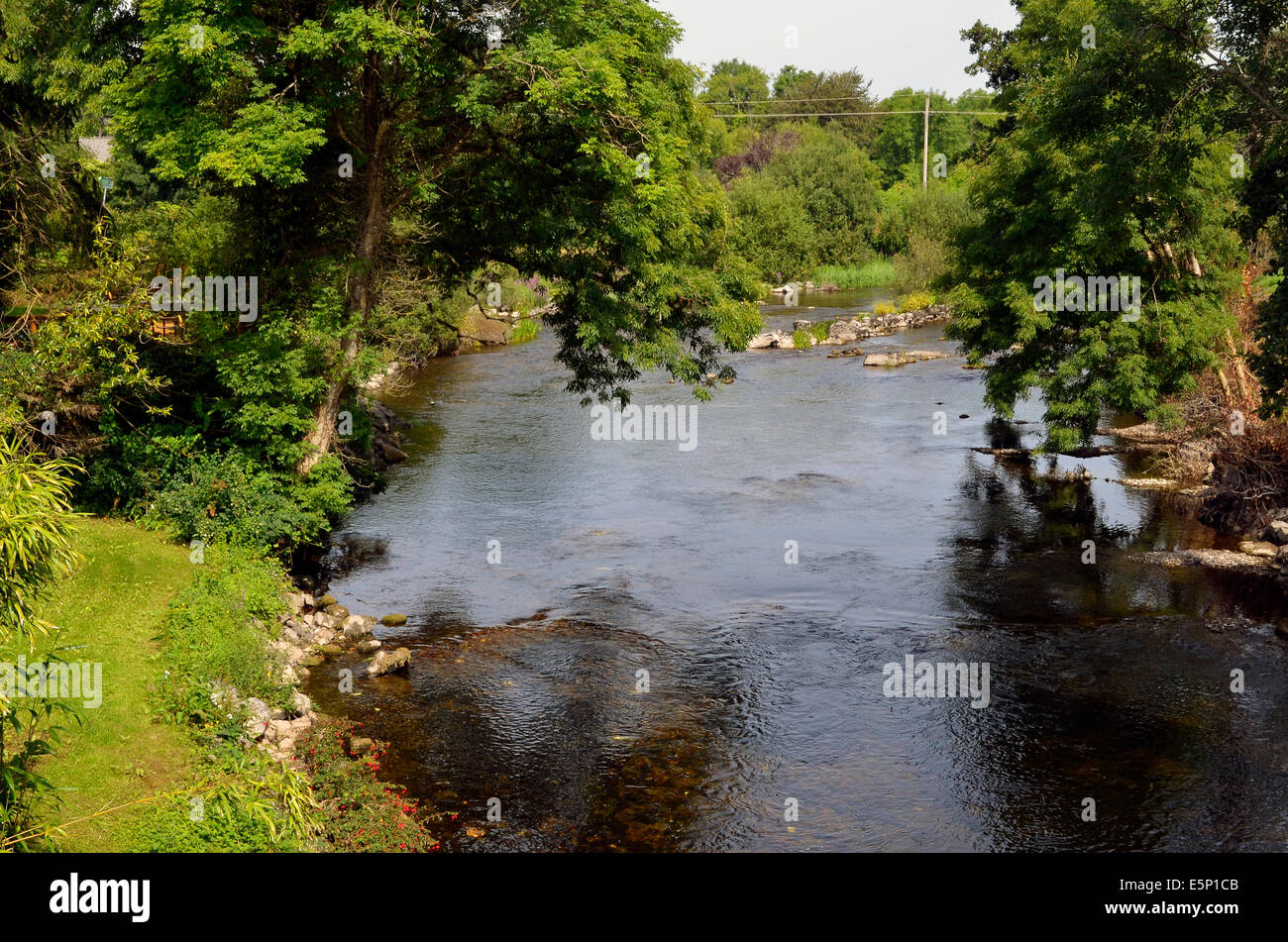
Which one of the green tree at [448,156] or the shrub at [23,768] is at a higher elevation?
the green tree at [448,156]

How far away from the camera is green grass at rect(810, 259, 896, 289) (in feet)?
274

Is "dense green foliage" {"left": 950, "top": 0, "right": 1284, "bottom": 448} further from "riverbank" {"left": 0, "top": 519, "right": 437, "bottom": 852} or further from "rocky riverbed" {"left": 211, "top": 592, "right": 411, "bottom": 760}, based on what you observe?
"riverbank" {"left": 0, "top": 519, "right": 437, "bottom": 852}

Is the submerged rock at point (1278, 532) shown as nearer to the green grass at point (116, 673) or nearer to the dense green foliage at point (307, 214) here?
the dense green foliage at point (307, 214)

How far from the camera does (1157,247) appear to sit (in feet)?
99.2
